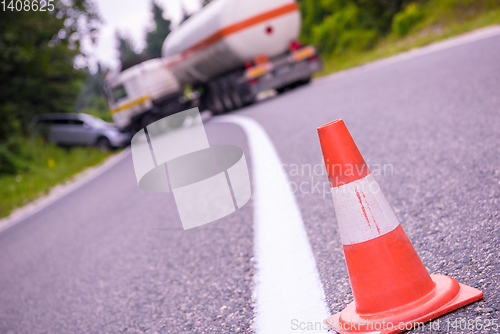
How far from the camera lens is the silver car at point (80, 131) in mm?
18798

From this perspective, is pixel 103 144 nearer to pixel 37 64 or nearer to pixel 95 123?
pixel 95 123

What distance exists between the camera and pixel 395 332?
1.60 metres

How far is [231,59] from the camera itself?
15609 millimetres

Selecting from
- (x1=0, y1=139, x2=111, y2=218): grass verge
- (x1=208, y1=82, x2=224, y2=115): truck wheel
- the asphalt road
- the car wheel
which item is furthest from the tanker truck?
the asphalt road

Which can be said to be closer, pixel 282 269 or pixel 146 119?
pixel 282 269

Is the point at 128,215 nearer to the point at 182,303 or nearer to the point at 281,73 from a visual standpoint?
the point at 182,303

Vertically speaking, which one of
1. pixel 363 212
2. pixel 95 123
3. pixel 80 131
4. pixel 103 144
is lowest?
pixel 103 144

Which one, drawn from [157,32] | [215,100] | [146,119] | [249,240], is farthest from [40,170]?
[157,32]

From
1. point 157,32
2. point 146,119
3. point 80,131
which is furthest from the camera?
point 157,32

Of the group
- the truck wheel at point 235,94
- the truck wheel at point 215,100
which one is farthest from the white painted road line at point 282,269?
the truck wheel at point 215,100

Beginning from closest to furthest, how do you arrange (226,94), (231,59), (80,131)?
(231,59) < (226,94) < (80,131)

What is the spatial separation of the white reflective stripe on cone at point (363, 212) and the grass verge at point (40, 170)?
10.6 meters

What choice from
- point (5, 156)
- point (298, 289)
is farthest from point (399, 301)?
point (5, 156)

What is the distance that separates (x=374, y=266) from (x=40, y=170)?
16.9m
